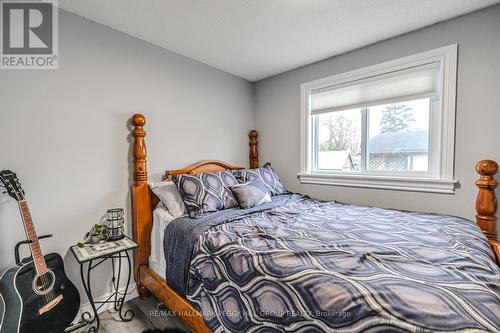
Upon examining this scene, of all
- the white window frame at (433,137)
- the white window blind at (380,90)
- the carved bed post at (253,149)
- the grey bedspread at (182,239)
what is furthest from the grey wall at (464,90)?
the grey bedspread at (182,239)

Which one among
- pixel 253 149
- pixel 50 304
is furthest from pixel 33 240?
pixel 253 149

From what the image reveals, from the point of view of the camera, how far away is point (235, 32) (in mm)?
1936

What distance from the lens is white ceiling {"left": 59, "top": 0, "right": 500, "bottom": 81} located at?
1595mm

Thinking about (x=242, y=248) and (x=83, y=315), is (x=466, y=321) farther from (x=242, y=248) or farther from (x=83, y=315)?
(x=83, y=315)

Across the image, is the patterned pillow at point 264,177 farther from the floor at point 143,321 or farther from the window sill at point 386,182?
the floor at point 143,321

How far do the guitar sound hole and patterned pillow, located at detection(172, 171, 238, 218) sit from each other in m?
0.90

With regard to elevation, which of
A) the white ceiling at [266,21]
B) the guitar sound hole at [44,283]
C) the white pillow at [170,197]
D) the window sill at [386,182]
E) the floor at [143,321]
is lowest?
the floor at [143,321]

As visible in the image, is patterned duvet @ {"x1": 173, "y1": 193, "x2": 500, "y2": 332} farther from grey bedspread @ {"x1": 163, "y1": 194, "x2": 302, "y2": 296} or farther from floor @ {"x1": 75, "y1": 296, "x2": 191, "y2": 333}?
floor @ {"x1": 75, "y1": 296, "x2": 191, "y2": 333}

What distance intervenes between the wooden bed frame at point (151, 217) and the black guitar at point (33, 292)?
522 mm

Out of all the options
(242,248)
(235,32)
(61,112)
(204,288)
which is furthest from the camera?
(235,32)

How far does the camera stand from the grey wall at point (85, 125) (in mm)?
1498

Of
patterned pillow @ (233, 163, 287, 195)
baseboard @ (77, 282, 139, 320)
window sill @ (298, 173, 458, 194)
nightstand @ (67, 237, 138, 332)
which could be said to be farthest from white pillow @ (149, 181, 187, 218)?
window sill @ (298, 173, 458, 194)

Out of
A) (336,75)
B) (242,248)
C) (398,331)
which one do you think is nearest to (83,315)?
(242,248)

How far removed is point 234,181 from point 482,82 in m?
2.09
